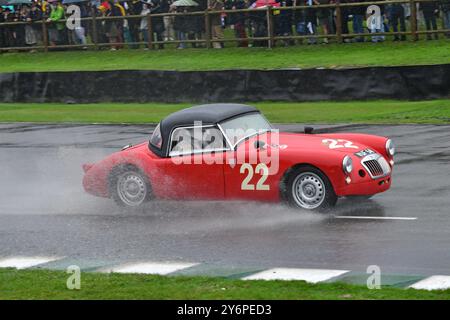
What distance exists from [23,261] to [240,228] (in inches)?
106

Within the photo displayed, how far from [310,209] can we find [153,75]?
51.1 feet

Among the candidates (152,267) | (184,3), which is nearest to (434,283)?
(152,267)

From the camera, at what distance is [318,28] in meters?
31.1

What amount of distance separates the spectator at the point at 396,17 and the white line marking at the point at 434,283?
20.0 m

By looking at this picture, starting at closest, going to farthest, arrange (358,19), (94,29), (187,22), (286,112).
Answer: (286,112), (358,19), (187,22), (94,29)

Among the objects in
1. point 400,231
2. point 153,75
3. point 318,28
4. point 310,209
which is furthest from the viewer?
point 318,28

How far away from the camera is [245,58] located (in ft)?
101

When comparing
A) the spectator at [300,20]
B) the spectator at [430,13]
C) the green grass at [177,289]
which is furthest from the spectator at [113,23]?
the green grass at [177,289]

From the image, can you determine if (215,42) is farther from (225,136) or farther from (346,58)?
(225,136)

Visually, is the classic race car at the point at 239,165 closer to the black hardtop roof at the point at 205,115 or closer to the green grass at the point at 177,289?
the black hardtop roof at the point at 205,115

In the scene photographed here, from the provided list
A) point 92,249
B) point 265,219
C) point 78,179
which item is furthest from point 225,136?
Answer: point 78,179

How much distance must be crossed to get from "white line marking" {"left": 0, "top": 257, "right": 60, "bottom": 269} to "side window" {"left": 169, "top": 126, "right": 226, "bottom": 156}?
2.91 metres

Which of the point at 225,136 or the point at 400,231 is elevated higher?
the point at 225,136

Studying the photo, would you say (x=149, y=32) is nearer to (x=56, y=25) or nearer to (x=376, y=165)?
(x=56, y=25)
